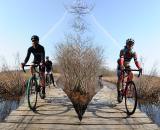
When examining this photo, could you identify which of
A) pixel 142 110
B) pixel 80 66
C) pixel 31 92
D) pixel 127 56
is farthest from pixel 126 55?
pixel 80 66

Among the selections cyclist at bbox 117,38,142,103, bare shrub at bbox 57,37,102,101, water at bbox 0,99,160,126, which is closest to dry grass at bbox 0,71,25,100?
bare shrub at bbox 57,37,102,101

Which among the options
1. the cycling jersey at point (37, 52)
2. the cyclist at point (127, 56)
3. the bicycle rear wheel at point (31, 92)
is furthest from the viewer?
the cycling jersey at point (37, 52)

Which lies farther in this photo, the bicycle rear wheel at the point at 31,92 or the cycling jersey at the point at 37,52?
the cycling jersey at the point at 37,52

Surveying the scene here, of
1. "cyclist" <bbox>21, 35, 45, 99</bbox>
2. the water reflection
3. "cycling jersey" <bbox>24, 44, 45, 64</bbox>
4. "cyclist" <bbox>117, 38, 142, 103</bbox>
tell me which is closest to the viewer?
"cyclist" <bbox>117, 38, 142, 103</bbox>

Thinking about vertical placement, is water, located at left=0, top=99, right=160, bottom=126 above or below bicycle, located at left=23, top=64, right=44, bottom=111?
below

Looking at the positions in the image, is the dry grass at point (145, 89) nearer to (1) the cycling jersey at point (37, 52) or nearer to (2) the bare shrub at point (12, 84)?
(2) the bare shrub at point (12, 84)

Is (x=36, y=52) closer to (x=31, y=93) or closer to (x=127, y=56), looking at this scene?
(x=31, y=93)

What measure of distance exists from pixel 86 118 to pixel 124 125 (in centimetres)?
107

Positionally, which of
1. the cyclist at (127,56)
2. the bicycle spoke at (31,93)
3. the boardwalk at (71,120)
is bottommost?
the boardwalk at (71,120)

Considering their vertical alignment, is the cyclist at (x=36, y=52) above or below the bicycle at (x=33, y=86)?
above

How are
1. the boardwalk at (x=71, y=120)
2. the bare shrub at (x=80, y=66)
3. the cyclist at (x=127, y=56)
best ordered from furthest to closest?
the bare shrub at (x=80, y=66)
the cyclist at (x=127, y=56)
the boardwalk at (x=71, y=120)

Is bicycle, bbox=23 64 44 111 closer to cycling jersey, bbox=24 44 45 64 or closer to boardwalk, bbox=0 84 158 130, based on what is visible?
boardwalk, bbox=0 84 158 130

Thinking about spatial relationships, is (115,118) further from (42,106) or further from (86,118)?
(42,106)

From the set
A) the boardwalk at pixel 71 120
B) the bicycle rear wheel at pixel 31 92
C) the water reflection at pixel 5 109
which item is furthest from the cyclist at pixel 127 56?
the water reflection at pixel 5 109
